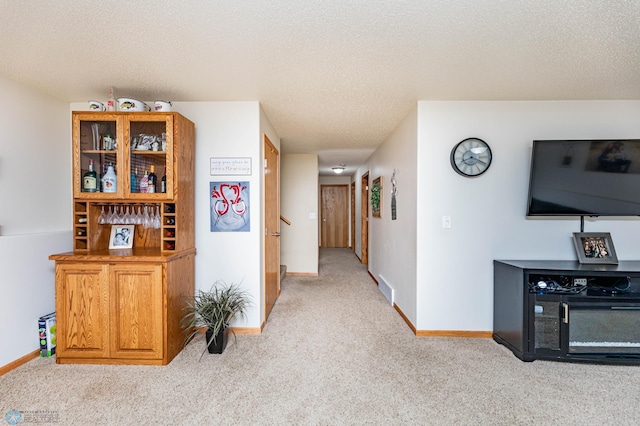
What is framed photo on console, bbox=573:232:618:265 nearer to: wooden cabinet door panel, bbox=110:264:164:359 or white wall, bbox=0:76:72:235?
wooden cabinet door panel, bbox=110:264:164:359

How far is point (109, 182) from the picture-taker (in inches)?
95.7

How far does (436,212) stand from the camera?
2791mm

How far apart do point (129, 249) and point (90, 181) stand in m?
0.66

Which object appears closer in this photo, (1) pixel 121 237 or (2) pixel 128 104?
(2) pixel 128 104

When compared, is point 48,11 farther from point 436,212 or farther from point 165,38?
point 436,212

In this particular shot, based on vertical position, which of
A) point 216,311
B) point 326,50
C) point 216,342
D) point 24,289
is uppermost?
point 326,50

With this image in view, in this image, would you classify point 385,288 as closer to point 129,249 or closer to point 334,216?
point 129,249

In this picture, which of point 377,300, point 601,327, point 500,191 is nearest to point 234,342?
point 377,300

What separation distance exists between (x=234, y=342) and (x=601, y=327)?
310cm

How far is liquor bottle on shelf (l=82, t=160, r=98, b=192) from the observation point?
2.42m

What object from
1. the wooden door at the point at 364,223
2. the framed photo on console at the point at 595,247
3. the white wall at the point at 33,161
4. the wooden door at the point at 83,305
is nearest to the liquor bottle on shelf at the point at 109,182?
the wooden door at the point at 83,305

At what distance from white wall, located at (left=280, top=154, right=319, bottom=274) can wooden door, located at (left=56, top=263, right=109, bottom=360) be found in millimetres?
3299

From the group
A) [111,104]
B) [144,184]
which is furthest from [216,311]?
[111,104]

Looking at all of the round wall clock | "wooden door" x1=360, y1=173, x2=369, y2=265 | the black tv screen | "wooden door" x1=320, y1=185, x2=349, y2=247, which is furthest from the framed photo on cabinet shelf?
"wooden door" x1=320, y1=185, x2=349, y2=247
